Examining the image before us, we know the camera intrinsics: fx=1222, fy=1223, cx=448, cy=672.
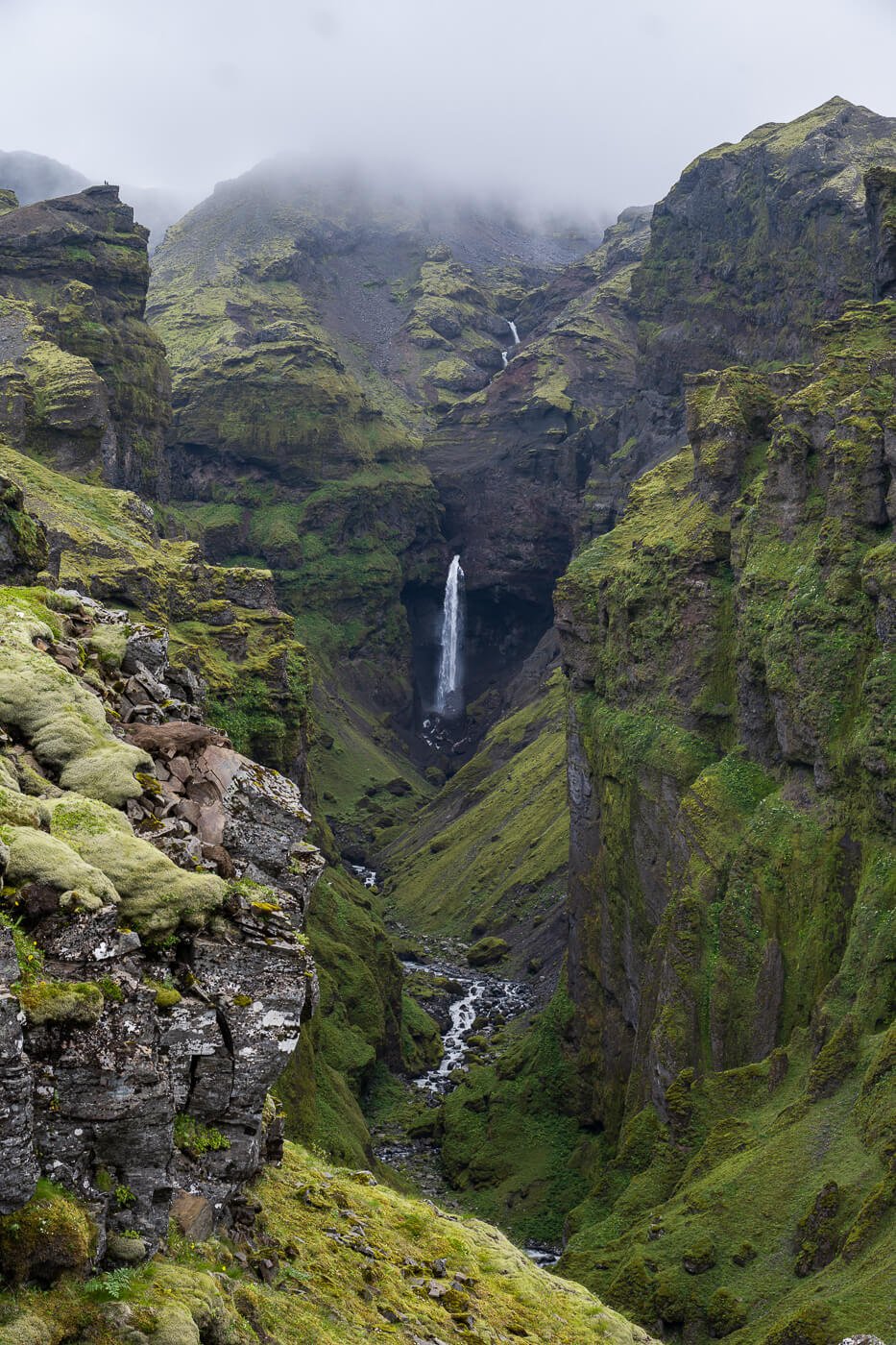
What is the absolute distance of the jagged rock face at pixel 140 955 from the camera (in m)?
22.3

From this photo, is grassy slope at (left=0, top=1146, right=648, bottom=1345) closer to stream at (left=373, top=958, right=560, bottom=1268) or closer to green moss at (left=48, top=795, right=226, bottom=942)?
green moss at (left=48, top=795, right=226, bottom=942)

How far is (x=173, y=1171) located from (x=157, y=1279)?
96.3 inches

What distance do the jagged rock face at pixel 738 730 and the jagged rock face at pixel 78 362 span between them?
6587cm

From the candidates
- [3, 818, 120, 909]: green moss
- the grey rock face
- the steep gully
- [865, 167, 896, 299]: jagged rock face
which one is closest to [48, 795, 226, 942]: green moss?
[3, 818, 120, 909]: green moss

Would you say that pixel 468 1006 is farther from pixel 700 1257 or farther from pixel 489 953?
pixel 700 1257

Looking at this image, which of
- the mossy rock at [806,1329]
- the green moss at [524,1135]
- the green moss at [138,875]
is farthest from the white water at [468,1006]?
the green moss at [138,875]

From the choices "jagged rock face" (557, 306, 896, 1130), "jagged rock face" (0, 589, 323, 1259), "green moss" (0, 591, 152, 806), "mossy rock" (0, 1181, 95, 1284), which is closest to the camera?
"mossy rock" (0, 1181, 95, 1284)

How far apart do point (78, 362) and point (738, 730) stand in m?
101

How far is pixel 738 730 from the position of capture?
341 feet

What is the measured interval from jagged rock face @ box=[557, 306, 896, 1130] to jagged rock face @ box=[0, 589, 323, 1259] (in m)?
52.3

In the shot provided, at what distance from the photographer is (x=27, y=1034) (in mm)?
21938

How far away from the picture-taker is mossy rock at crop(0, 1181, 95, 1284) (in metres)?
20.6

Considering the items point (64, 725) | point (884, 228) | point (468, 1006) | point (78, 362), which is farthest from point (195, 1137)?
point (78, 362)

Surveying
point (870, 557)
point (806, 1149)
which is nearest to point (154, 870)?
point (806, 1149)
